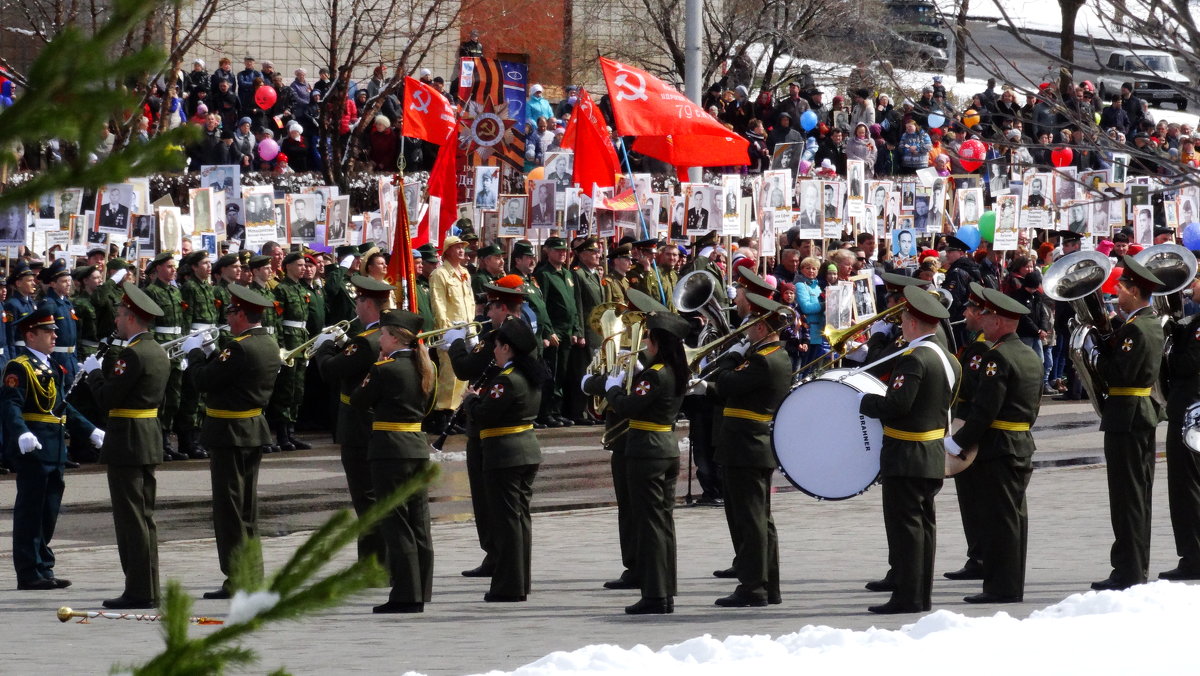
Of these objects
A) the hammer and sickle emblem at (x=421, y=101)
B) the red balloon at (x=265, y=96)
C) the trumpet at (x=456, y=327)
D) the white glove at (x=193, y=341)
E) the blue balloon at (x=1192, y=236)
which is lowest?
the white glove at (x=193, y=341)

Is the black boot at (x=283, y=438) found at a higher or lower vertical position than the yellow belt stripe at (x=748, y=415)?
lower

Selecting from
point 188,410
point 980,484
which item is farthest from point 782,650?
point 188,410

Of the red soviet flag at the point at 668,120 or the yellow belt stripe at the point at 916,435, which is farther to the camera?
the red soviet flag at the point at 668,120

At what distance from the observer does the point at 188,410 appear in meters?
15.6

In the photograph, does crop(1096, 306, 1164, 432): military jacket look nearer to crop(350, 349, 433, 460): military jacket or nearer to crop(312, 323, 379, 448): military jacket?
crop(350, 349, 433, 460): military jacket

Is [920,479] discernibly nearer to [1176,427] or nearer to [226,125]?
[1176,427]

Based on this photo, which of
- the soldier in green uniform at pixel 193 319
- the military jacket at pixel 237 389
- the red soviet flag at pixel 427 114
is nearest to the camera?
the military jacket at pixel 237 389

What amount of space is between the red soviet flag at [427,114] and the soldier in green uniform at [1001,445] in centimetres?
904

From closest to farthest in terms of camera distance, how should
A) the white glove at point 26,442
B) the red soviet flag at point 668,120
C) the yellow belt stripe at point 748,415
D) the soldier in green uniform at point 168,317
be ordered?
the yellow belt stripe at point 748,415 → the white glove at point 26,442 → the soldier in green uniform at point 168,317 → the red soviet flag at point 668,120

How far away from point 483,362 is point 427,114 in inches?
324

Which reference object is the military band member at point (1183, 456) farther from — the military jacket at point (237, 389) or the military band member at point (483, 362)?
the military jacket at point (237, 389)

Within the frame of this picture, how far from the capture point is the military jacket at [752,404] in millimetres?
9172

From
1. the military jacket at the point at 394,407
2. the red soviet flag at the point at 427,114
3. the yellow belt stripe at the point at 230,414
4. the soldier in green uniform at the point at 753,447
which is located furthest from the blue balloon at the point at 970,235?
the military jacket at the point at 394,407

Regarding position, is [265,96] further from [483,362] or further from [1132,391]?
[1132,391]
